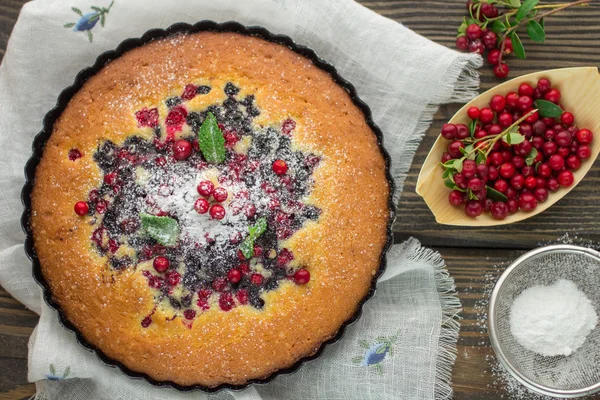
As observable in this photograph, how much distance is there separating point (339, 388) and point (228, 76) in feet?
3.81

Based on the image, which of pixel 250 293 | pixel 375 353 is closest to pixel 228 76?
pixel 250 293

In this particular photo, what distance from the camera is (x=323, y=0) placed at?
2.24m

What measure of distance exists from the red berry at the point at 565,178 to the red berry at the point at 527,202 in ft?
0.36

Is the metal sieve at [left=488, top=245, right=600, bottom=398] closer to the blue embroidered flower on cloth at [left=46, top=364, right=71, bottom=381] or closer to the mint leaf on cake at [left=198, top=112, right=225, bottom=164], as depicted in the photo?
the mint leaf on cake at [left=198, top=112, right=225, bottom=164]

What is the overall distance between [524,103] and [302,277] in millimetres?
1007

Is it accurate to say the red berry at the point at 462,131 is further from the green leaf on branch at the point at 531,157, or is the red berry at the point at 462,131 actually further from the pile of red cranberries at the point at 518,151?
the green leaf on branch at the point at 531,157

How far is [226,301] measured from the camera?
6.50ft

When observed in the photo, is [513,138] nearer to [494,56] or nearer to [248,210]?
[494,56]

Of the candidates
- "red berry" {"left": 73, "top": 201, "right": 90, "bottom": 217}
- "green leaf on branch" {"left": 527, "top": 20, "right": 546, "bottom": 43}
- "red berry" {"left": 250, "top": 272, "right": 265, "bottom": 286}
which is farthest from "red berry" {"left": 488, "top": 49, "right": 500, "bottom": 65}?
"red berry" {"left": 73, "top": 201, "right": 90, "bottom": 217}

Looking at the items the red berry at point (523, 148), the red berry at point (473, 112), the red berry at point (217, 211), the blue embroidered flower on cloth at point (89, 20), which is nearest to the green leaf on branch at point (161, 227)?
the red berry at point (217, 211)

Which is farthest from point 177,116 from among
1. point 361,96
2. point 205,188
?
point 361,96

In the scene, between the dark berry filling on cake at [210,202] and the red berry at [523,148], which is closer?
the dark berry filling on cake at [210,202]

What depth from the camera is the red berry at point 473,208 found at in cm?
228

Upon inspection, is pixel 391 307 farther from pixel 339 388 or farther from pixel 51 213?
pixel 51 213
